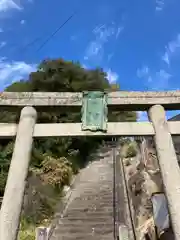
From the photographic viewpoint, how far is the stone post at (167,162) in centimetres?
375

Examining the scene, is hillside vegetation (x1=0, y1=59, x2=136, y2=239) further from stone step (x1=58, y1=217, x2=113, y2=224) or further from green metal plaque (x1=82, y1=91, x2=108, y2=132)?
green metal plaque (x1=82, y1=91, x2=108, y2=132)

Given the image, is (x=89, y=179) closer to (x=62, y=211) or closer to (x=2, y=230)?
(x=62, y=211)

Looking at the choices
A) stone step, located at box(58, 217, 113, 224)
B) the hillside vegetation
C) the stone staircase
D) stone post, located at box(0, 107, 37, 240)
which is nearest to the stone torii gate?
stone post, located at box(0, 107, 37, 240)

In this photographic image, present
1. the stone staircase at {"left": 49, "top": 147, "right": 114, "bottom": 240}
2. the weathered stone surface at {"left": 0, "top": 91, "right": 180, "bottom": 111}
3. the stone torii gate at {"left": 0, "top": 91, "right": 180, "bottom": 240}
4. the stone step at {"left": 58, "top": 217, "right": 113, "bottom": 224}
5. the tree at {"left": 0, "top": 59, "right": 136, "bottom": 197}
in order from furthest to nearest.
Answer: the tree at {"left": 0, "top": 59, "right": 136, "bottom": 197}, the stone step at {"left": 58, "top": 217, "right": 113, "bottom": 224}, the stone staircase at {"left": 49, "top": 147, "right": 114, "bottom": 240}, the weathered stone surface at {"left": 0, "top": 91, "right": 180, "bottom": 111}, the stone torii gate at {"left": 0, "top": 91, "right": 180, "bottom": 240}

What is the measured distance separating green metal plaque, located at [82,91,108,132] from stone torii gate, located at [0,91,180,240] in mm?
13

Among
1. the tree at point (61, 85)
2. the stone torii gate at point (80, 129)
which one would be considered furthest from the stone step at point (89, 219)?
the stone torii gate at point (80, 129)

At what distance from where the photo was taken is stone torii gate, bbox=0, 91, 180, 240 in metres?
3.83

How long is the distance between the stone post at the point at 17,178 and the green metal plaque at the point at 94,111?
0.90 meters

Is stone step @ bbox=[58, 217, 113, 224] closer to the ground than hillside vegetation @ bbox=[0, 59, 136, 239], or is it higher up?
closer to the ground

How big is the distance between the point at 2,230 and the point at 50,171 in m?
8.27

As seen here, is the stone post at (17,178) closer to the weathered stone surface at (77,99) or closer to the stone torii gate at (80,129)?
the stone torii gate at (80,129)

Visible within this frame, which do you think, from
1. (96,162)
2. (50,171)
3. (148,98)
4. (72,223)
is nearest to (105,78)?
(96,162)

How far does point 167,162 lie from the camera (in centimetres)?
416

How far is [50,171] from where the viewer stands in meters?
11.9
